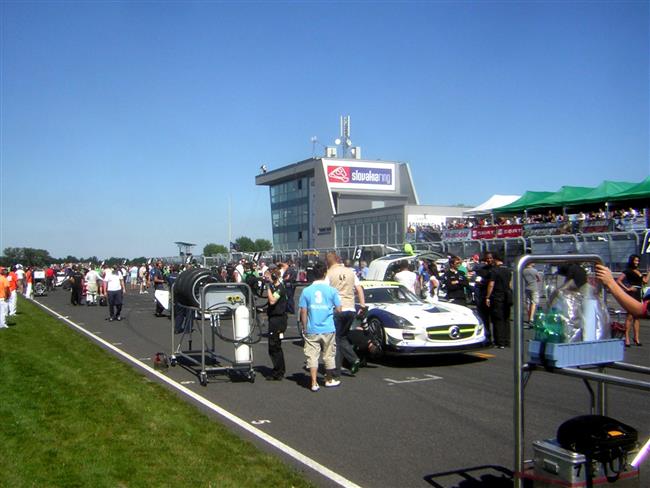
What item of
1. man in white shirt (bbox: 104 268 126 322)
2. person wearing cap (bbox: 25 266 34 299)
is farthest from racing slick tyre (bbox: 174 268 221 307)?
person wearing cap (bbox: 25 266 34 299)

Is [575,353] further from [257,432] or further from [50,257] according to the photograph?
[50,257]

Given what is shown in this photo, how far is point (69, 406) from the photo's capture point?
313 inches

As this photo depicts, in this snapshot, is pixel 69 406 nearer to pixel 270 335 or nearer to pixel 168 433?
pixel 168 433

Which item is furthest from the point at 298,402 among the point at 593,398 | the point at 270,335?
the point at 593,398

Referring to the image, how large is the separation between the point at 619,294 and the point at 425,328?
678 cm

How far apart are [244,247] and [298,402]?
385 feet

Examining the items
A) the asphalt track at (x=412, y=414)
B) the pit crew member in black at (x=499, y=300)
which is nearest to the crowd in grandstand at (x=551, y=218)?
the pit crew member in black at (x=499, y=300)

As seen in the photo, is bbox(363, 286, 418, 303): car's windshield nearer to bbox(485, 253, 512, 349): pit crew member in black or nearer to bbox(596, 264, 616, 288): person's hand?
bbox(485, 253, 512, 349): pit crew member in black

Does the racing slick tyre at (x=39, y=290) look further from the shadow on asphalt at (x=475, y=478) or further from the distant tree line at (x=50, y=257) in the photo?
the shadow on asphalt at (x=475, y=478)

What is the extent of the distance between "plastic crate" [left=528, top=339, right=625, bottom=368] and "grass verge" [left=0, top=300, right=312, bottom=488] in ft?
7.13

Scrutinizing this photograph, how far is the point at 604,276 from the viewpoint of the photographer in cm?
438

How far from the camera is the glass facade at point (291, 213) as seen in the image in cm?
7169

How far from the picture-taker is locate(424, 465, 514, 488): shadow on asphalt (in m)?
5.27

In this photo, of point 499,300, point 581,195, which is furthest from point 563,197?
point 499,300
